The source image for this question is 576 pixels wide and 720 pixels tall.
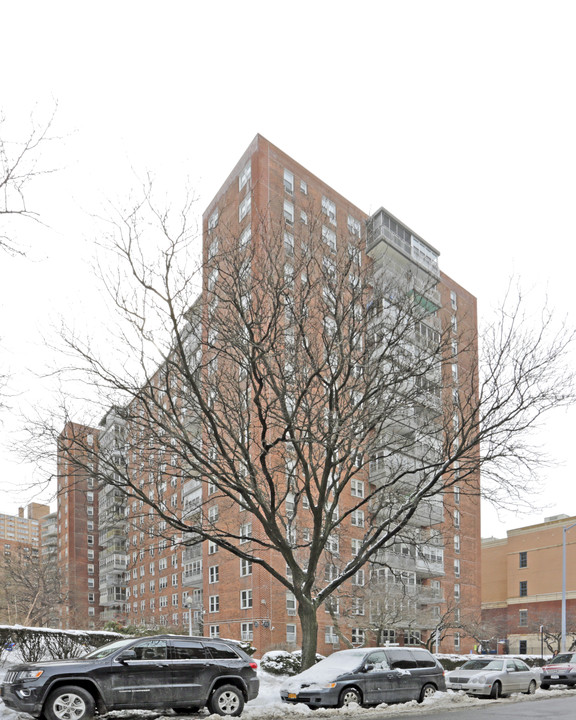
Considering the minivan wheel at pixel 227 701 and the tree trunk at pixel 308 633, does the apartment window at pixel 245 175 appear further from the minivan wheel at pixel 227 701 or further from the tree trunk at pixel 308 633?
the minivan wheel at pixel 227 701

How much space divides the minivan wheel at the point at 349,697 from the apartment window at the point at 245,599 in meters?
31.4

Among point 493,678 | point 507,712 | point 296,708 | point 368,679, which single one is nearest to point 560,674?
point 493,678

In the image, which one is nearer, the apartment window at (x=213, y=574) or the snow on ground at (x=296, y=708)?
the snow on ground at (x=296, y=708)

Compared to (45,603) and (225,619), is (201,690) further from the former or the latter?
(45,603)

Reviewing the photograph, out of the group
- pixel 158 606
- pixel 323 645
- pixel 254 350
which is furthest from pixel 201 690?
pixel 158 606

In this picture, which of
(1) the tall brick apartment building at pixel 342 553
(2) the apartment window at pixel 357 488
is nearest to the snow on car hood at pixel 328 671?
(1) the tall brick apartment building at pixel 342 553

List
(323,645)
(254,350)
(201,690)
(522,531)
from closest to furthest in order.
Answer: (201,690)
(254,350)
(323,645)
(522,531)

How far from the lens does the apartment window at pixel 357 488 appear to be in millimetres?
52375

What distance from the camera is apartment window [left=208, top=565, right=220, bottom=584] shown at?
51656mm

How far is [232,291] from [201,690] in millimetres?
9001

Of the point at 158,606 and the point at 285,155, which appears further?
the point at 158,606

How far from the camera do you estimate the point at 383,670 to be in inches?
662

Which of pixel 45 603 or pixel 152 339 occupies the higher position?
pixel 152 339

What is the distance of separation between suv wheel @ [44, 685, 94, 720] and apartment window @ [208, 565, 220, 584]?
40.1 meters
